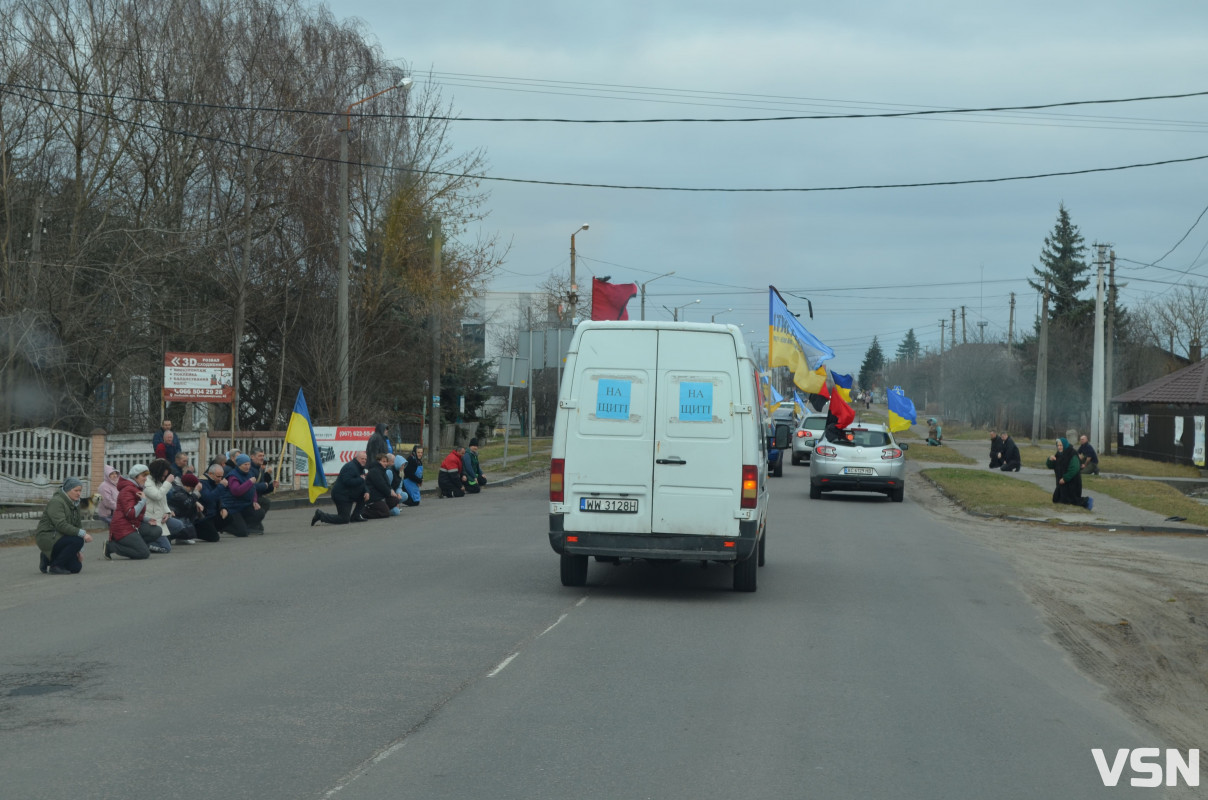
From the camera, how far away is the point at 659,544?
445 inches

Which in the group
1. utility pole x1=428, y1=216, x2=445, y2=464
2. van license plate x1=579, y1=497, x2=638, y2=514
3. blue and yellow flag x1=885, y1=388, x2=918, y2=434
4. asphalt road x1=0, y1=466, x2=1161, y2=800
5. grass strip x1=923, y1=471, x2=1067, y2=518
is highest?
utility pole x1=428, y1=216, x2=445, y2=464

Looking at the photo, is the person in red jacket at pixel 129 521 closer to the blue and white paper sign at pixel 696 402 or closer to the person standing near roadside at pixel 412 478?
the blue and white paper sign at pixel 696 402

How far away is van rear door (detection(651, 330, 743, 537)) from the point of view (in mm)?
11242

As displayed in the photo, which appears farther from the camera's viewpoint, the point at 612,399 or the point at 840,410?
the point at 840,410

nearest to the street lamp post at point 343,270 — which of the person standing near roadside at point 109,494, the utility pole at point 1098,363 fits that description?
the person standing near roadside at point 109,494

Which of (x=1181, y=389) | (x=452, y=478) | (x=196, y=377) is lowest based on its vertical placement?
(x=452, y=478)

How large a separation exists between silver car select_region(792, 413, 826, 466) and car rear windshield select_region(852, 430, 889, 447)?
30.0 feet

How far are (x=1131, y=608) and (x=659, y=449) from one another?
4972 millimetres

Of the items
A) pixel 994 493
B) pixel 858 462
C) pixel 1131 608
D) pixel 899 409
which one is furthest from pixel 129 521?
pixel 899 409

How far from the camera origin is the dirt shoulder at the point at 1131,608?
7.94 m

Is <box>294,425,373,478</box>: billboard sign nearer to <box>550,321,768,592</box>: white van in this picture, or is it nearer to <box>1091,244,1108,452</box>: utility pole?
<box>550,321,768,592</box>: white van

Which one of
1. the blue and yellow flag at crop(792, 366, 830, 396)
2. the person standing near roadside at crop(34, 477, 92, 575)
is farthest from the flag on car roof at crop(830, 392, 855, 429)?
the person standing near roadside at crop(34, 477, 92, 575)

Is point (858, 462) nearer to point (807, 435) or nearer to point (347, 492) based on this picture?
point (347, 492)

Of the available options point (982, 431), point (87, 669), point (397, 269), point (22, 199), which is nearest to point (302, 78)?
point (397, 269)
